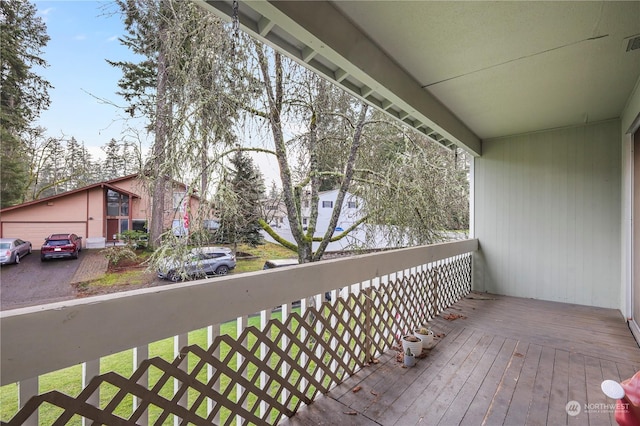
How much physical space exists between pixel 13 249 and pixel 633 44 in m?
5.48

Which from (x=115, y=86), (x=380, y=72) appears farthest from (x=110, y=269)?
(x=380, y=72)

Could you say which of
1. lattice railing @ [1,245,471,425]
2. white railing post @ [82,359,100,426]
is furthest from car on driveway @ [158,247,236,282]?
white railing post @ [82,359,100,426]

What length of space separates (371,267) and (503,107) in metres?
2.63

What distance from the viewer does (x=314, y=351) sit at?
197cm

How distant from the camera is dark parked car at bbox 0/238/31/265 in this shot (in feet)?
8.62

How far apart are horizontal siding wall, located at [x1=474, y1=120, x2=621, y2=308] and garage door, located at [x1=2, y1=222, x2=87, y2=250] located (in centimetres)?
546

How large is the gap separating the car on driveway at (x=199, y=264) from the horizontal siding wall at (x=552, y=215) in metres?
3.98

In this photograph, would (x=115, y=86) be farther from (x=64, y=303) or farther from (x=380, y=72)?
(x=64, y=303)

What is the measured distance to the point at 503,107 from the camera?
11.1 feet

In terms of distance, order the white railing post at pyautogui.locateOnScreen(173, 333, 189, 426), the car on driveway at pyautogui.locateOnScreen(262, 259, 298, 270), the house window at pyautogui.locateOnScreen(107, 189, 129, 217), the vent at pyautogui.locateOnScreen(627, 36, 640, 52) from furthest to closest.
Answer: the car on driveway at pyautogui.locateOnScreen(262, 259, 298, 270) < the house window at pyautogui.locateOnScreen(107, 189, 129, 217) < the vent at pyautogui.locateOnScreen(627, 36, 640, 52) < the white railing post at pyautogui.locateOnScreen(173, 333, 189, 426)

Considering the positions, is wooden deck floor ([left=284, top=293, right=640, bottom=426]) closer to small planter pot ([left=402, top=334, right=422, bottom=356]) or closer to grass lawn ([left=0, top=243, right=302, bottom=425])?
small planter pot ([left=402, top=334, right=422, bottom=356])

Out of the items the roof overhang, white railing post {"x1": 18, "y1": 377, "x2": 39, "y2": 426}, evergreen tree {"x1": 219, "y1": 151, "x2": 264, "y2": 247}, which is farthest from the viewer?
evergreen tree {"x1": 219, "y1": 151, "x2": 264, "y2": 247}

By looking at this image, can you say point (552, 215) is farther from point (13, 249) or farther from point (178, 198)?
point (13, 249)

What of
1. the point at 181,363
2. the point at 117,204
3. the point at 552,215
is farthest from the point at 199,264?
the point at 552,215
